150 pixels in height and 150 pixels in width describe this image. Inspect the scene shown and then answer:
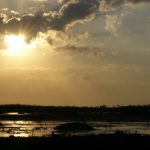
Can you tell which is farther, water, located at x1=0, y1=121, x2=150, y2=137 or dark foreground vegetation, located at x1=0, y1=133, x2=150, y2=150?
water, located at x1=0, y1=121, x2=150, y2=137

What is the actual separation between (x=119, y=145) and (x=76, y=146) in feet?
13.7

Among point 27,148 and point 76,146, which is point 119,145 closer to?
point 76,146

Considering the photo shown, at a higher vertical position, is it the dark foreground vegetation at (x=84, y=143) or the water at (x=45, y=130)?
the water at (x=45, y=130)

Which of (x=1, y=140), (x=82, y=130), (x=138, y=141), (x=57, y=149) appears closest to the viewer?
(x=57, y=149)

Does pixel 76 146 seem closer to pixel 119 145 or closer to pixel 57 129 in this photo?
pixel 119 145

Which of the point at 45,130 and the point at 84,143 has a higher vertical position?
the point at 45,130

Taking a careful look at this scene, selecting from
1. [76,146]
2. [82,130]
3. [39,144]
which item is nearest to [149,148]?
[76,146]

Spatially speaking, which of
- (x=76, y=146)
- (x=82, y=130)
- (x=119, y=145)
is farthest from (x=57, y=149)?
(x=82, y=130)

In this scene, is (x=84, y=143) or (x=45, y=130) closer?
(x=84, y=143)

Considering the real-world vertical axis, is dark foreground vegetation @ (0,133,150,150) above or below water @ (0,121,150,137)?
below

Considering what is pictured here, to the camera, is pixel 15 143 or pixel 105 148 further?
pixel 15 143

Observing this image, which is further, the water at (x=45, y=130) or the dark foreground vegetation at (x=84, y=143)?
the water at (x=45, y=130)

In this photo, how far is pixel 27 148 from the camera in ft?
167

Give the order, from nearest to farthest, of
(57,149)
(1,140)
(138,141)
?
1. (57,149)
2. (138,141)
3. (1,140)
